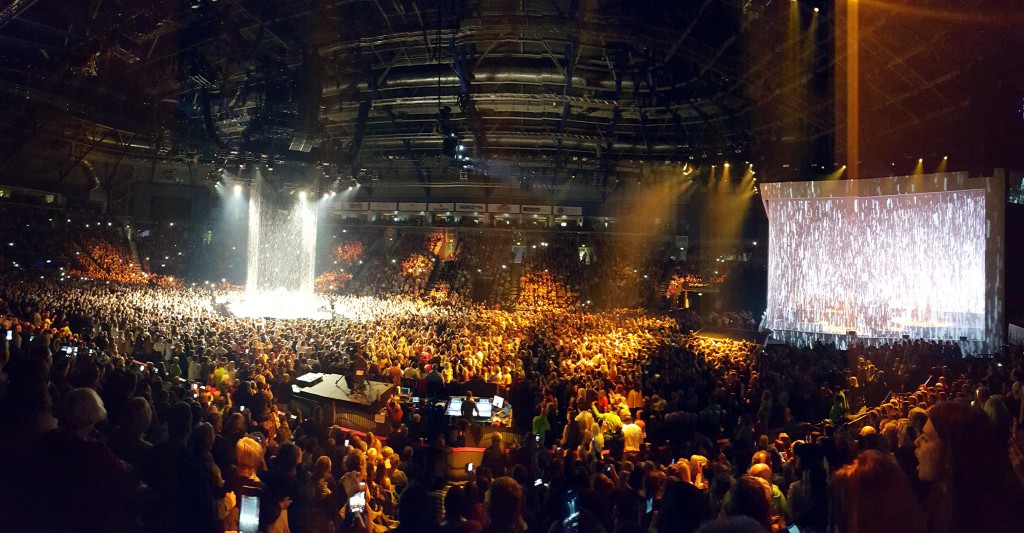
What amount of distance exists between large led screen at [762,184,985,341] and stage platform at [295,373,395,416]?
14.8 metres

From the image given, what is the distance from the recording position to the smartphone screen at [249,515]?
119 inches

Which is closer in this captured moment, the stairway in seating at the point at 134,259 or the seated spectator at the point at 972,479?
the seated spectator at the point at 972,479

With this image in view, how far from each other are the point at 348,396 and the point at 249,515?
A: 4456 millimetres

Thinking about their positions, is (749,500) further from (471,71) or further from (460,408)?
(471,71)

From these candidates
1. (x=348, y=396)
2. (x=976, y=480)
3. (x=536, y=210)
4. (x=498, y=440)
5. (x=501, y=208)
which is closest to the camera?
(x=976, y=480)

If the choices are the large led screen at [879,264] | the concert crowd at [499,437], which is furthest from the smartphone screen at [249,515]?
the large led screen at [879,264]

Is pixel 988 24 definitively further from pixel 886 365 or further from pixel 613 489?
pixel 613 489

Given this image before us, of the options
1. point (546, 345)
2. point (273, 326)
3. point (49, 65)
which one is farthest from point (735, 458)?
point (49, 65)

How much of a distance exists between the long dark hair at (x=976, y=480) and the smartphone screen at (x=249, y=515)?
3232 millimetres

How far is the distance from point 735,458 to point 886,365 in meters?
8.07

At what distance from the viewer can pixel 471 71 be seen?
1477 cm

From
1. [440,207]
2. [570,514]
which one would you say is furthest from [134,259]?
[570,514]

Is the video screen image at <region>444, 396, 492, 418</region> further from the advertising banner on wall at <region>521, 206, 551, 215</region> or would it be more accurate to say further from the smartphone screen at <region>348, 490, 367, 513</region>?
the advertising banner on wall at <region>521, 206, 551, 215</region>

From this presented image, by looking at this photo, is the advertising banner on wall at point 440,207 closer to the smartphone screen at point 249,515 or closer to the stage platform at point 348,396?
the stage platform at point 348,396
